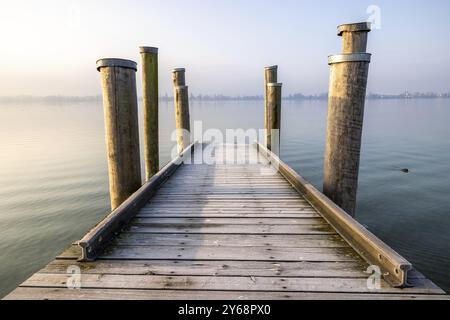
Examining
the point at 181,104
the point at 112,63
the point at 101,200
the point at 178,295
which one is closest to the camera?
the point at 178,295

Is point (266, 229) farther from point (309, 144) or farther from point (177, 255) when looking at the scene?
→ point (309, 144)

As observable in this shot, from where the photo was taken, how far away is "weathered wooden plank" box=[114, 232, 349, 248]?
119 inches

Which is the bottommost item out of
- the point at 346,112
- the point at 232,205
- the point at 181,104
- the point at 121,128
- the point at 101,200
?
the point at 101,200

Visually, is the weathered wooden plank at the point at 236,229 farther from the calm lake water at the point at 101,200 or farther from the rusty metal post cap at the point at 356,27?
the calm lake water at the point at 101,200

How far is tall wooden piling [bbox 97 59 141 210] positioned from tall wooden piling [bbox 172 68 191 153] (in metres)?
5.28

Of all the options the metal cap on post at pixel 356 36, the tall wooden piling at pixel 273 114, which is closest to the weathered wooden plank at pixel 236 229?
the metal cap on post at pixel 356 36

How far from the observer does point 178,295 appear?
2158 mm

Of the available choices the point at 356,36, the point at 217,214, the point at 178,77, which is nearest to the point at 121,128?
the point at 217,214

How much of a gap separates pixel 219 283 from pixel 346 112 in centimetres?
251

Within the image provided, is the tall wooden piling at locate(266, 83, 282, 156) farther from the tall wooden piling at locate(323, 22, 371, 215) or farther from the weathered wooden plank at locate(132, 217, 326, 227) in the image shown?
the weathered wooden plank at locate(132, 217, 326, 227)

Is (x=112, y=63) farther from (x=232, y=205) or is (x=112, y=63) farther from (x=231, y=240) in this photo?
(x=231, y=240)

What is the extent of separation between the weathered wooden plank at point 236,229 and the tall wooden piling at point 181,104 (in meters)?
6.11
